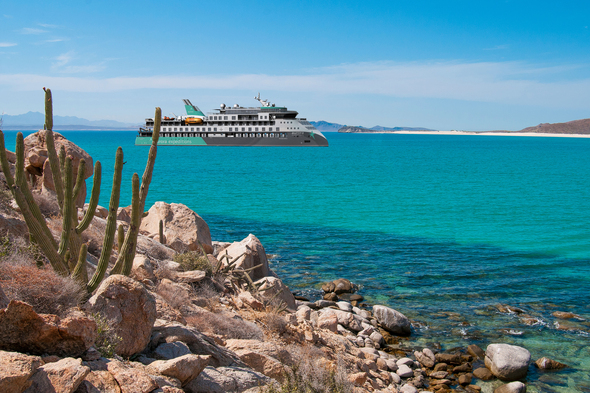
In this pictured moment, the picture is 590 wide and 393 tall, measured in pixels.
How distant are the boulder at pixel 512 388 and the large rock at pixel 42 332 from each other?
5931 millimetres

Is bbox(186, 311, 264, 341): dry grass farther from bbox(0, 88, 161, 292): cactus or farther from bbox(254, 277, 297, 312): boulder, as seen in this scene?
bbox(254, 277, 297, 312): boulder

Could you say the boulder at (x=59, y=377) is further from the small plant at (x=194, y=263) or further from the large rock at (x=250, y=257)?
the large rock at (x=250, y=257)

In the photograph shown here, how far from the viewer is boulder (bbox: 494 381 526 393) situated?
21.1ft

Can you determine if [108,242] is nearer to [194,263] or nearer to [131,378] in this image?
[131,378]

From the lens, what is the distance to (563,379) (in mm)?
6980

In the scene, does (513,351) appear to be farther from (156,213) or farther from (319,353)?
(156,213)

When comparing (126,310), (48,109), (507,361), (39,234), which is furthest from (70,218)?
(507,361)

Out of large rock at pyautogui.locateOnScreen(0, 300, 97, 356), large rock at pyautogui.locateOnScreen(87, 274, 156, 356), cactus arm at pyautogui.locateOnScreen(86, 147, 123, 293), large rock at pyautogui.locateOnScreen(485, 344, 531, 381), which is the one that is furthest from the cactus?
large rock at pyautogui.locateOnScreen(485, 344, 531, 381)

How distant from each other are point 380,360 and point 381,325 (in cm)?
168

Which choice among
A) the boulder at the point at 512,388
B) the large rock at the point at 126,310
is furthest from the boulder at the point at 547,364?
the large rock at the point at 126,310

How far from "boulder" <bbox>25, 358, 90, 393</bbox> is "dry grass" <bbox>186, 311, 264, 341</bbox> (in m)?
2.51

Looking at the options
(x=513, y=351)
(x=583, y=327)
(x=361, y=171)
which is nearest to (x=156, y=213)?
(x=513, y=351)

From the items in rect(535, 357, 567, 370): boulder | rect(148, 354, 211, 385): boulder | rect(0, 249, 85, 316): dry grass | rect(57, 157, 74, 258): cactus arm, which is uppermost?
rect(57, 157, 74, 258): cactus arm

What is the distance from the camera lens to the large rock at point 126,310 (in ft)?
12.7
